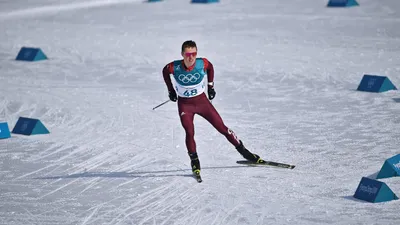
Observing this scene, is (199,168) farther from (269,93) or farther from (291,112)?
(269,93)

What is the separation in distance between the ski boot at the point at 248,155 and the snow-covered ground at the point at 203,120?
0.17 m

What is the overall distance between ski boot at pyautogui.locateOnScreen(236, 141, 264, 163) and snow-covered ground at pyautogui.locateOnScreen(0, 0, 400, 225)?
0.56 ft

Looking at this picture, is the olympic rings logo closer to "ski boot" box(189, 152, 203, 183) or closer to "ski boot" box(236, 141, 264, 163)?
"ski boot" box(189, 152, 203, 183)

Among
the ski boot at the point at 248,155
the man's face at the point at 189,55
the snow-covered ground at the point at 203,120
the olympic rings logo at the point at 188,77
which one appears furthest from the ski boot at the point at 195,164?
the man's face at the point at 189,55

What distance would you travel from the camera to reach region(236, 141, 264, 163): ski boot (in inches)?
358

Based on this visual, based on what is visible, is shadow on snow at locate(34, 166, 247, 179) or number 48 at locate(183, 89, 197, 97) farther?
shadow on snow at locate(34, 166, 247, 179)

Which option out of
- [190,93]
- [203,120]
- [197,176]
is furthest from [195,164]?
[203,120]

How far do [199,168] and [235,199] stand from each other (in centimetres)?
90

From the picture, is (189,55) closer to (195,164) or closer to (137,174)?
(195,164)

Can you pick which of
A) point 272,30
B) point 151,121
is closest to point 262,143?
point 151,121

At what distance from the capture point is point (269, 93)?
1333 centimetres

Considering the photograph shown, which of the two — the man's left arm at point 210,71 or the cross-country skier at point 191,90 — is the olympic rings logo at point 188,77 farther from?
the man's left arm at point 210,71

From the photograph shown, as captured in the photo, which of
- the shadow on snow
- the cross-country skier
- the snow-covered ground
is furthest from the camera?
the shadow on snow

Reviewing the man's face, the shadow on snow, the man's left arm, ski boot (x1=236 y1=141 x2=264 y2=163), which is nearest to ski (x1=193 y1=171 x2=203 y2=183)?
the shadow on snow
